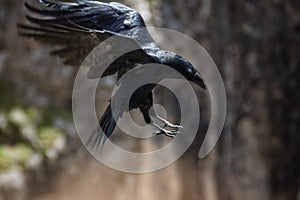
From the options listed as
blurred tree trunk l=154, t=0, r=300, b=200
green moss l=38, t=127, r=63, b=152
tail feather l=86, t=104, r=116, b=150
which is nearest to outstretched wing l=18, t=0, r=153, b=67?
tail feather l=86, t=104, r=116, b=150

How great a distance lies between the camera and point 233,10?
4.49m

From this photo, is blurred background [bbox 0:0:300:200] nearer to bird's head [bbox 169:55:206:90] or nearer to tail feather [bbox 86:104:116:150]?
tail feather [bbox 86:104:116:150]

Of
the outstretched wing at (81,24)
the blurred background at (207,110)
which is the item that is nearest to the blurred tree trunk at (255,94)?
the blurred background at (207,110)

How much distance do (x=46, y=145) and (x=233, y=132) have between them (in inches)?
50.1

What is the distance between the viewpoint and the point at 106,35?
1.61 meters

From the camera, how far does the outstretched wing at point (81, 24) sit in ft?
5.35

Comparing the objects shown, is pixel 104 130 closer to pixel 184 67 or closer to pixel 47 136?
pixel 184 67

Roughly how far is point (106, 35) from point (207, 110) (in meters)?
3.04

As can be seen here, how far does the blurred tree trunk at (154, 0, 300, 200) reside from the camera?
4406 millimetres

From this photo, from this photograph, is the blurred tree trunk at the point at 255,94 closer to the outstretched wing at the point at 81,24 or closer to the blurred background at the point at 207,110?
the blurred background at the point at 207,110

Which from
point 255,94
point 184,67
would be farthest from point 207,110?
point 184,67

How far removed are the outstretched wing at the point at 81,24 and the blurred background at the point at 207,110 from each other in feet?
8.19

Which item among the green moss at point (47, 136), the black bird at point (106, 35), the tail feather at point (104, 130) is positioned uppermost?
the black bird at point (106, 35)

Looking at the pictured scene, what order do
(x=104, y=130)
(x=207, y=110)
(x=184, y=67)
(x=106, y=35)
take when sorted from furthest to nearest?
(x=207, y=110) < (x=104, y=130) < (x=106, y=35) < (x=184, y=67)
